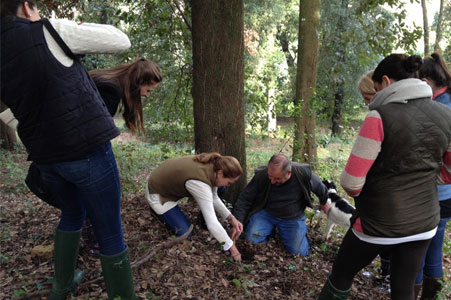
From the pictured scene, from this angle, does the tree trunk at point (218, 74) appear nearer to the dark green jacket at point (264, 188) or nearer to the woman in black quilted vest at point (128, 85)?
the dark green jacket at point (264, 188)

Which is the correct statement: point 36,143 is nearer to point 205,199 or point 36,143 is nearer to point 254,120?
point 205,199

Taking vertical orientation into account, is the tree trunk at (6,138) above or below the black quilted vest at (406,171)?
below

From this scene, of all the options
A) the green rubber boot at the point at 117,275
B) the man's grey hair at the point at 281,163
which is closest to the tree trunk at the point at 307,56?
the man's grey hair at the point at 281,163

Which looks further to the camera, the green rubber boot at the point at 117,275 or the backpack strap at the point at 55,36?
the green rubber boot at the point at 117,275

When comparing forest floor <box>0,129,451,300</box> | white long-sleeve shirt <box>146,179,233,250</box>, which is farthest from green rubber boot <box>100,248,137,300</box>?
white long-sleeve shirt <box>146,179,233,250</box>

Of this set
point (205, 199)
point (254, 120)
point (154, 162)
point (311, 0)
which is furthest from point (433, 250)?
point (154, 162)

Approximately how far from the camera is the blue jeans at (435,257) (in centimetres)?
288

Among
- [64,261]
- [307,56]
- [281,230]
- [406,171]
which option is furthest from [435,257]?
[307,56]

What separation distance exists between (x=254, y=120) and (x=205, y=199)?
2782 mm

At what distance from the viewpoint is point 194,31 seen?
4.05m

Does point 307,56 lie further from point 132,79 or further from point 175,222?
point 132,79

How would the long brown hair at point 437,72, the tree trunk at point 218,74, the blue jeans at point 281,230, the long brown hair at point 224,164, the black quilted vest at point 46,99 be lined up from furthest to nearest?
1. the blue jeans at point 281,230
2. the tree trunk at point 218,74
3. the long brown hair at point 224,164
4. the long brown hair at point 437,72
5. the black quilted vest at point 46,99

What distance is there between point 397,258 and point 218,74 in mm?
2645

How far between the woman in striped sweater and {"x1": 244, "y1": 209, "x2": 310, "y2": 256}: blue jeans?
2.02 metres
